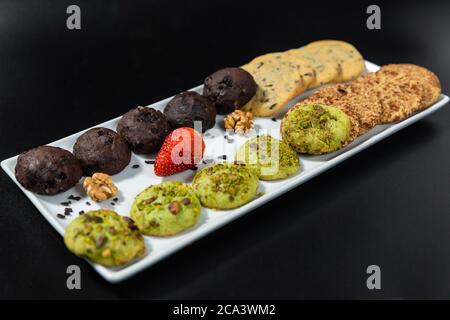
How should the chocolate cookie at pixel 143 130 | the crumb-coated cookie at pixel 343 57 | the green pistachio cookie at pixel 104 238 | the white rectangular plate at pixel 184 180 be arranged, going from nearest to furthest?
the green pistachio cookie at pixel 104 238, the white rectangular plate at pixel 184 180, the chocolate cookie at pixel 143 130, the crumb-coated cookie at pixel 343 57

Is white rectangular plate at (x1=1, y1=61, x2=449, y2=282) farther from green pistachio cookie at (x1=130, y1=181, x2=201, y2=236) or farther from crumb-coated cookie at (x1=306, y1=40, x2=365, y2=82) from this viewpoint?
crumb-coated cookie at (x1=306, y1=40, x2=365, y2=82)

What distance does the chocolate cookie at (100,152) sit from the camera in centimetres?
376

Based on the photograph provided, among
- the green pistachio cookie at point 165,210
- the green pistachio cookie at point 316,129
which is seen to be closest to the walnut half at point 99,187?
the green pistachio cookie at point 165,210

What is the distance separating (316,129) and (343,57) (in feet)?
3.90

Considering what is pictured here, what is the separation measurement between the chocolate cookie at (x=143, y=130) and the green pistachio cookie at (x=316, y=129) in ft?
2.62

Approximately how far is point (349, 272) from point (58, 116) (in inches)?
101

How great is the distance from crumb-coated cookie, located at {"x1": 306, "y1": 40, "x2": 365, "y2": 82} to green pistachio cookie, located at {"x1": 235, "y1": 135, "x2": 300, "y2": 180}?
1192mm

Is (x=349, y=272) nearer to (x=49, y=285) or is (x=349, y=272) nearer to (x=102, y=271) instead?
(x=102, y=271)

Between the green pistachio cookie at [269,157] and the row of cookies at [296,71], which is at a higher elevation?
the row of cookies at [296,71]

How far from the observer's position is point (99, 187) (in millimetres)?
3609

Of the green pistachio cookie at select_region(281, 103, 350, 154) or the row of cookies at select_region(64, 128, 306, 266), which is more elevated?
the green pistachio cookie at select_region(281, 103, 350, 154)

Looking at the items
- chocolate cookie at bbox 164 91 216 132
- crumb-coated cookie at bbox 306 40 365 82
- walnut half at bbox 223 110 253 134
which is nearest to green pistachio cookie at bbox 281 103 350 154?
walnut half at bbox 223 110 253 134

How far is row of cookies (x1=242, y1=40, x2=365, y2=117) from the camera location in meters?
4.47

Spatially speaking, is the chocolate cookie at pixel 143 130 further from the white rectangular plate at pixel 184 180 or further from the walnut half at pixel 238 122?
the walnut half at pixel 238 122
